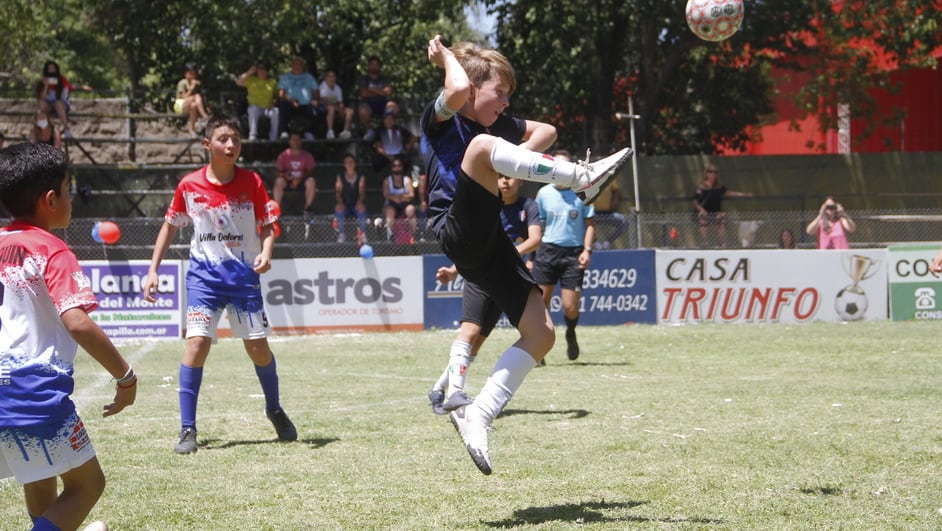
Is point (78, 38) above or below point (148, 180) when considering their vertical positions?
above

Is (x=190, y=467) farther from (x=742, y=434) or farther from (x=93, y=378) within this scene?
(x=93, y=378)

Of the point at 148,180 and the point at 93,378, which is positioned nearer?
the point at 93,378

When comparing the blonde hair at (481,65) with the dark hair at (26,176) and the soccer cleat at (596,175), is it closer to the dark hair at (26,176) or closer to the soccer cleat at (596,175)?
the soccer cleat at (596,175)

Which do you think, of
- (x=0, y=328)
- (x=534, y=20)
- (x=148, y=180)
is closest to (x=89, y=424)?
(x=0, y=328)

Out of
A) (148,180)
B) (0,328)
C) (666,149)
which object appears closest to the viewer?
(0,328)

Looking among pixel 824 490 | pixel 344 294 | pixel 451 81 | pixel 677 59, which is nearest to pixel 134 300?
pixel 344 294

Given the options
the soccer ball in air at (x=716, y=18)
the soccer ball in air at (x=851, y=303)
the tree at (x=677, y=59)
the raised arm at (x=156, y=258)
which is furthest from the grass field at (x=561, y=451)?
the tree at (x=677, y=59)

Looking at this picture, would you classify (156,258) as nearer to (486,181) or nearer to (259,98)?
(486,181)

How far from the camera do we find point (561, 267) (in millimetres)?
11797

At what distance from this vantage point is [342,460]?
21.4 feet

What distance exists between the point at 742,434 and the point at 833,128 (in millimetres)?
24193

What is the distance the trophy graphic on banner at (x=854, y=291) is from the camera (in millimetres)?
16750

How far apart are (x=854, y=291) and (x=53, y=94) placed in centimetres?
1462

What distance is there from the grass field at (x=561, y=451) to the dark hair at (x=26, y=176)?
180cm
